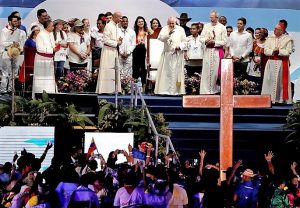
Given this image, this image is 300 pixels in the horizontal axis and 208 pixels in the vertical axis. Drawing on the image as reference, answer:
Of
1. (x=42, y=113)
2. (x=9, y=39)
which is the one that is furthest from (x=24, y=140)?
(x=9, y=39)

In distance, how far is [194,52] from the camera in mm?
25000

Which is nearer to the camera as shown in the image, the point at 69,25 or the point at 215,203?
the point at 215,203

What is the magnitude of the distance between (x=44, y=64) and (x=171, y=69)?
2785 mm

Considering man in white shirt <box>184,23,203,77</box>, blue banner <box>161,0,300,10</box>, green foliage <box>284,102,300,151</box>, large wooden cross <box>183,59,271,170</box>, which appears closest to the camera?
large wooden cross <box>183,59,271,170</box>

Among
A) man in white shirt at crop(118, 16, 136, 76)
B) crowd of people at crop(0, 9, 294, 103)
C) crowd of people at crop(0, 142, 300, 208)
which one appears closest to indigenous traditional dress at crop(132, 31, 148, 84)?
crowd of people at crop(0, 9, 294, 103)

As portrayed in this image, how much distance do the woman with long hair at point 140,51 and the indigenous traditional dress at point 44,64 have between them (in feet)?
7.48

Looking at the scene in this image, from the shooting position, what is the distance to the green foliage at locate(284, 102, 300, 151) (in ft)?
73.7

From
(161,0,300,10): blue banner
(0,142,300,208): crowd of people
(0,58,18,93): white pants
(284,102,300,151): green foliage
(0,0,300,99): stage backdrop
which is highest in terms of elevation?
(161,0,300,10): blue banner

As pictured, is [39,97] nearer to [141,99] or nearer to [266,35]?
[141,99]

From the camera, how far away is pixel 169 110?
23578 mm

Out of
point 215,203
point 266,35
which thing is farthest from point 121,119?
point 215,203

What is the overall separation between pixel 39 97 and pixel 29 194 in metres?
8.84

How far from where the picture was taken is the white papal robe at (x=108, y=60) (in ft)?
80.0

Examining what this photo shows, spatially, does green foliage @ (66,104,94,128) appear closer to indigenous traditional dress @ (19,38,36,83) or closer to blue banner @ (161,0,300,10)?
indigenous traditional dress @ (19,38,36,83)
